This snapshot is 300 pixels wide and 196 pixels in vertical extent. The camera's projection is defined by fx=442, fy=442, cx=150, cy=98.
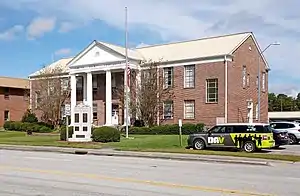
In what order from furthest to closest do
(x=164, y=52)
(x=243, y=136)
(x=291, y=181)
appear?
(x=164, y=52)
(x=243, y=136)
(x=291, y=181)

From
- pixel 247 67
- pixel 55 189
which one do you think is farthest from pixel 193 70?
pixel 55 189

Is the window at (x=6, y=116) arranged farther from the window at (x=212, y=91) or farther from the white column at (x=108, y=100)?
the window at (x=212, y=91)

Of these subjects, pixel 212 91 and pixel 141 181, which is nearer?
pixel 141 181

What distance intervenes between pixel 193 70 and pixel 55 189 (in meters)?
36.9

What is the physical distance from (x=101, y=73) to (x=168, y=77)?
30.3 ft

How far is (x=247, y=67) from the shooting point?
4819cm

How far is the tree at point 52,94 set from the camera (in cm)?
5514

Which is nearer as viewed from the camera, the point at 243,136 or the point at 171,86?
the point at 243,136

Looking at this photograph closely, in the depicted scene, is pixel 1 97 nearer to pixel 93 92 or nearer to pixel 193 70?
pixel 93 92

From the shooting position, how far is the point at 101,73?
5312cm

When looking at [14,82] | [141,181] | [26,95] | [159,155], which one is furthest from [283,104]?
[141,181]

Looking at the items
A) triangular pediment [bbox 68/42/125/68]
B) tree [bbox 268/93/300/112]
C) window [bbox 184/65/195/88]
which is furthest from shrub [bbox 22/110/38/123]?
tree [bbox 268/93/300/112]

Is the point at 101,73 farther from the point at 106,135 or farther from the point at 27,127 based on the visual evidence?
the point at 106,135

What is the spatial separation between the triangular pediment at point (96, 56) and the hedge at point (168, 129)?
31.3 ft
